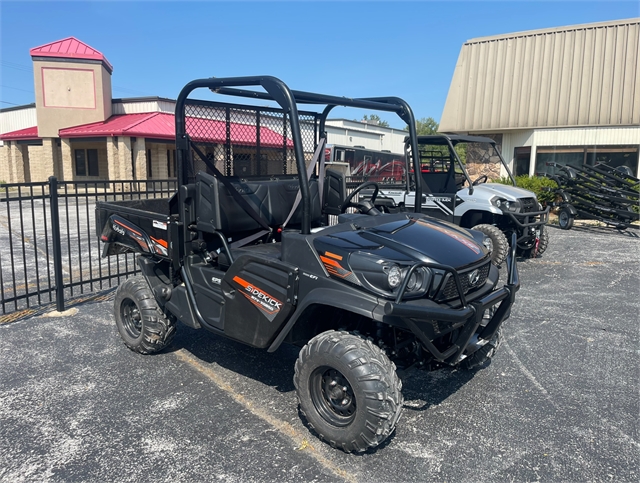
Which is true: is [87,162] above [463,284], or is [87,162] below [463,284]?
above

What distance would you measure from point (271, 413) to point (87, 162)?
→ 86.2ft

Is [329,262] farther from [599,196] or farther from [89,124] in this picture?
[89,124]

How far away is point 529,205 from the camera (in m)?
8.31

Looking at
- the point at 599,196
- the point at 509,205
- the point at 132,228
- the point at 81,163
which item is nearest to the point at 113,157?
the point at 81,163

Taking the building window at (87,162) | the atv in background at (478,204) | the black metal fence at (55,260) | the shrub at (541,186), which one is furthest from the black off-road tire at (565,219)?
the building window at (87,162)

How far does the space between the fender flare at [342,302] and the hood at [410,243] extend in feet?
0.78

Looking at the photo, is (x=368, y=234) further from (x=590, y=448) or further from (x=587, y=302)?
(x=587, y=302)

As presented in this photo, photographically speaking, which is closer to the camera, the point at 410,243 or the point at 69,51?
the point at 410,243

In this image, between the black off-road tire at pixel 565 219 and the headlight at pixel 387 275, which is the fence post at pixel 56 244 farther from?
the black off-road tire at pixel 565 219

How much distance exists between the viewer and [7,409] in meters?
3.61

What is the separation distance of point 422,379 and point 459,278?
1.37 meters

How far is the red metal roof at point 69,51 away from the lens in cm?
2361

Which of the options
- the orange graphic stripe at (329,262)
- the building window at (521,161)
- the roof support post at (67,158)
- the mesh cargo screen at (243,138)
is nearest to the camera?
the orange graphic stripe at (329,262)

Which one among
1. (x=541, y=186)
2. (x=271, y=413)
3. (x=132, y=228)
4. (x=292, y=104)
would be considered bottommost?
(x=271, y=413)
